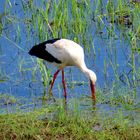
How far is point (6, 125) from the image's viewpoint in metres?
5.98

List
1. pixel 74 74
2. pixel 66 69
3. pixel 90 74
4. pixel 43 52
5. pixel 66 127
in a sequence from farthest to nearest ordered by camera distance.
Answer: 1. pixel 66 69
2. pixel 74 74
3. pixel 43 52
4. pixel 90 74
5. pixel 66 127

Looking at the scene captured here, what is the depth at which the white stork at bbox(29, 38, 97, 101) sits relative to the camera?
781cm

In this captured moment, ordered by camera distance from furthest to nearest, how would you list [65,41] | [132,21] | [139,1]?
[139,1] → [132,21] → [65,41]

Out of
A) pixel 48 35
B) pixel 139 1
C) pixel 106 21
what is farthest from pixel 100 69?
pixel 139 1

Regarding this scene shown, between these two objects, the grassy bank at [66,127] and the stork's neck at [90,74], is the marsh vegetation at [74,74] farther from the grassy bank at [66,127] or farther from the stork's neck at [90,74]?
the stork's neck at [90,74]

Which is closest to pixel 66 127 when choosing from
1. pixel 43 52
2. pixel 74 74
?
pixel 43 52

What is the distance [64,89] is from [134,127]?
1.52 m

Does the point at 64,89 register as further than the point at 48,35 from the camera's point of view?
No

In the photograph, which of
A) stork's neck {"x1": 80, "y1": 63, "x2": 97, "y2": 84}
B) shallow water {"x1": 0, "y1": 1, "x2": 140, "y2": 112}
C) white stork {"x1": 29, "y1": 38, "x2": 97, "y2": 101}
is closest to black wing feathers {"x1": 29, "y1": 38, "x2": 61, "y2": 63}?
white stork {"x1": 29, "y1": 38, "x2": 97, "y2": 101}

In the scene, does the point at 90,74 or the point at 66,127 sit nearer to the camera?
the point at 66,127

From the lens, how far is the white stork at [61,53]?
7.81m

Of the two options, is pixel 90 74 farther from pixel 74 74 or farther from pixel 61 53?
pixel 74 74

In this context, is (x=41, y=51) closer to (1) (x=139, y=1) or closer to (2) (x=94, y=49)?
(2) (x=94, y=49)

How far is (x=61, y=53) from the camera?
7973 mm
